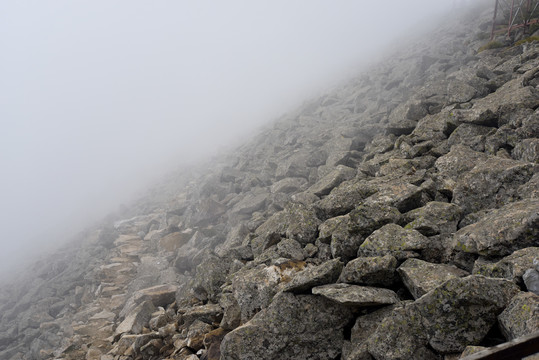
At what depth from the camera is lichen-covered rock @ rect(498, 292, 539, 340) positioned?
17.2ft

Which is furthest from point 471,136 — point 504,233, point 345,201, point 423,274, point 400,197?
point 423,274

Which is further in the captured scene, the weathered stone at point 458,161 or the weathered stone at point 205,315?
the weathered stone at point 458,161

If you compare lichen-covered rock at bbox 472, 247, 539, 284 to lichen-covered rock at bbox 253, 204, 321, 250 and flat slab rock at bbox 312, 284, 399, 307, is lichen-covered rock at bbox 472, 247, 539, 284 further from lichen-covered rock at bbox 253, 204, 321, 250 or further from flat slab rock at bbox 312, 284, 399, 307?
lichen-covered rock at bbox 253, 204, 321, 250

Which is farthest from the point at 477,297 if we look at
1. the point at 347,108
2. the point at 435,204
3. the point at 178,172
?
the point at 178,172

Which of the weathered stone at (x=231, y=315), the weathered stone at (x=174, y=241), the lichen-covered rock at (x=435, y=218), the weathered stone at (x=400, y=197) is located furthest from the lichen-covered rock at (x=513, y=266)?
the weathered stone at (x=174, y=241)

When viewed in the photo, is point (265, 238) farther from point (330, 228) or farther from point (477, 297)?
point (477, 297)

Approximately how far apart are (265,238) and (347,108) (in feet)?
99.1

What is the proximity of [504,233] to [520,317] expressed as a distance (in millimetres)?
2897

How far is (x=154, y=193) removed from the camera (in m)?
50.2

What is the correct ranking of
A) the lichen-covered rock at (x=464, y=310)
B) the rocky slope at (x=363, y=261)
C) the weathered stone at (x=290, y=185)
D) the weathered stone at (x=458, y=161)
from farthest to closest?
1. the weathered stone at (x=290, y=185)
2. the weathered stone at (x=458, y=161)
3. the rocky slope at (x=363, y=261)
4. the lichen-covered rock at (x=464, y=310)

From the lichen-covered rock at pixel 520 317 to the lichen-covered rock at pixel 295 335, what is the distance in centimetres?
370

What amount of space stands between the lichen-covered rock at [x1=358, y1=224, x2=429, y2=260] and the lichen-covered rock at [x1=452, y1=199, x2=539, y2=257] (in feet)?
3.19

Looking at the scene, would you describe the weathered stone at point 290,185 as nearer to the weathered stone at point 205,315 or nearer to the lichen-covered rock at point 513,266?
the weathered stone at point 205,315

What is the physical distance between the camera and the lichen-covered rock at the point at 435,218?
376 inches
